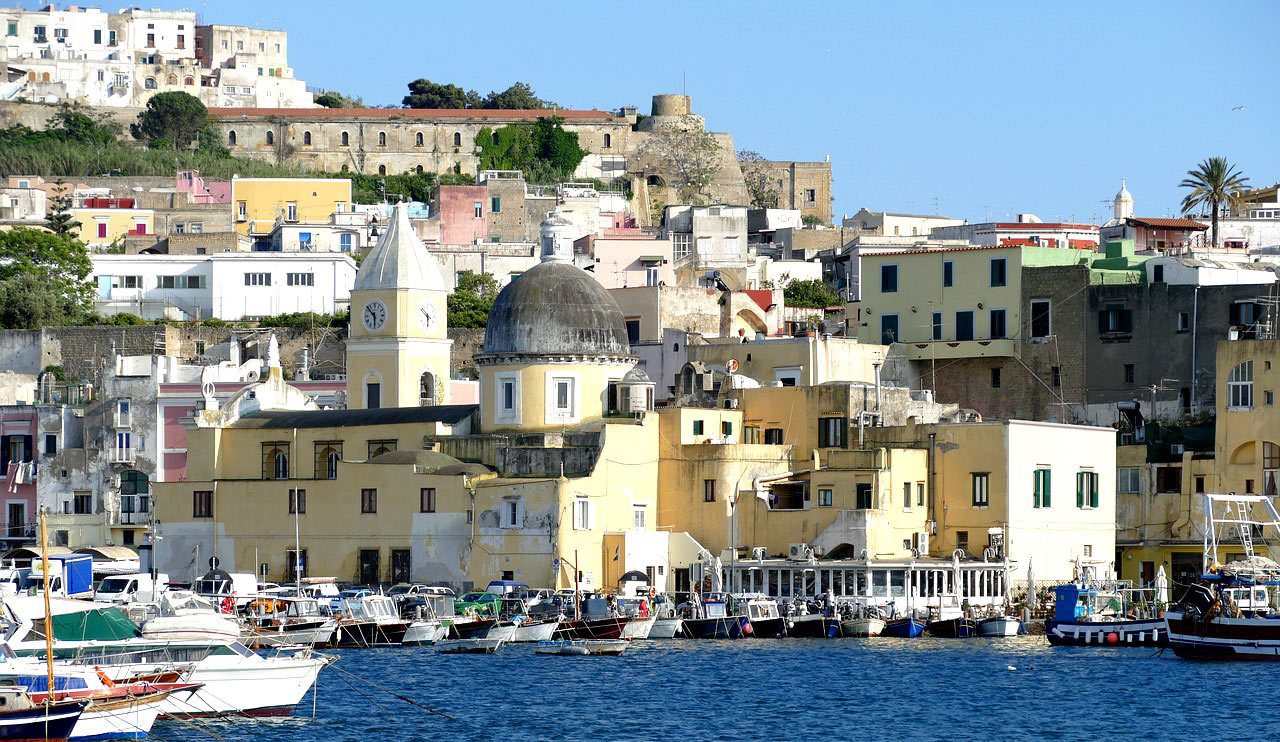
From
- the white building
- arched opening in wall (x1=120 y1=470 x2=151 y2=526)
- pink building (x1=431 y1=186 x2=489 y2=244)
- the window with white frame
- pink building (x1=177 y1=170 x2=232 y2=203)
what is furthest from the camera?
pink building (x1=177 y1=170 x2=232 y2=203)

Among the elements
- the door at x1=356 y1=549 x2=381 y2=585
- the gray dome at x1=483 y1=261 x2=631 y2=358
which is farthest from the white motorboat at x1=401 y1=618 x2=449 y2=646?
the gray dome at x1=483 y1=261 x2=631 y2=358

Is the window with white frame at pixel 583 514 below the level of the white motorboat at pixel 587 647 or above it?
above

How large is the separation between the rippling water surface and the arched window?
1179 centimetres

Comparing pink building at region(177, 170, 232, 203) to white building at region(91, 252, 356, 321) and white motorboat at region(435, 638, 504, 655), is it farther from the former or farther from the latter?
white motorboat at region(435, 638, 504, 655)

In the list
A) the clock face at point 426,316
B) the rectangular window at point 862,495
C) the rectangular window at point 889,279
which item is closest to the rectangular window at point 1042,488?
the rectangular window at point 862,495

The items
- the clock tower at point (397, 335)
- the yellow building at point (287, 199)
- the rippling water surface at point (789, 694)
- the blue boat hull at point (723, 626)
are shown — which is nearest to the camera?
the rippling water surface at point (789, 694)

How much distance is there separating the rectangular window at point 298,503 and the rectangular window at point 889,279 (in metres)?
22.4

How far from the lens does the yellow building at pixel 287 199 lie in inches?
4547

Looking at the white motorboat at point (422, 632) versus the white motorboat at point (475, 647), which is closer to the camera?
the white motorboat at point (475, 647)

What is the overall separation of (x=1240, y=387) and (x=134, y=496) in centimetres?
3700

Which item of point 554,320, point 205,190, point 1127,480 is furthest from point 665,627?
point 205,190

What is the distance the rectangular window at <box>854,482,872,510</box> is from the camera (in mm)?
65312

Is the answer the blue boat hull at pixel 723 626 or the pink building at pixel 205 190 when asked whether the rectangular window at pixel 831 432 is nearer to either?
the blue boat hull at pixel 723 626

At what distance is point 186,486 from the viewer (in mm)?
72000
